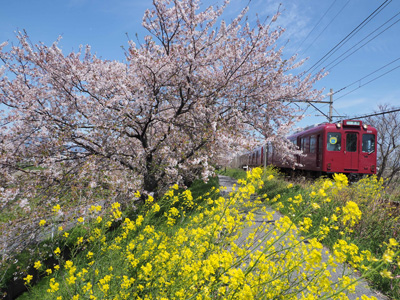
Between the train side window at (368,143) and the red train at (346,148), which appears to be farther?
the train side window at (368,143)

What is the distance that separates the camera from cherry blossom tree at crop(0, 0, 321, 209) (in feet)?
17.3

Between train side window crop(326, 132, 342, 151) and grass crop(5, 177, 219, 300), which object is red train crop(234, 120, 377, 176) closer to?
train side window crop(326, 132, 342, 151)

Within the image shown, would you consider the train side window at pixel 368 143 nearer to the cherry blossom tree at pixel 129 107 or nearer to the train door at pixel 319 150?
the train door at pixel 319 150

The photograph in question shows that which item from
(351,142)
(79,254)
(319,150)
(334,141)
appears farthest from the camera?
(319,150)

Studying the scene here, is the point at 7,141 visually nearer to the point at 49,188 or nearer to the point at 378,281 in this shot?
the point at 49,188

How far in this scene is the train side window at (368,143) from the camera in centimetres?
1151

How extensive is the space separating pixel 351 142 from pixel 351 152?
0.47 metres

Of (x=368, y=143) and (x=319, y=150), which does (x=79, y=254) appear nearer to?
(x=319, y=150)

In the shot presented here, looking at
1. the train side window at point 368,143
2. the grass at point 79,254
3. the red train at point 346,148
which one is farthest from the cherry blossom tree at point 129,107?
the train side window at point 368,143

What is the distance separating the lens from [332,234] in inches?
193

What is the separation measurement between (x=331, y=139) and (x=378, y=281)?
8.81 meters

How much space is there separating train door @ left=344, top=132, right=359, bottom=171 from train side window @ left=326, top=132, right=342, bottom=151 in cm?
40

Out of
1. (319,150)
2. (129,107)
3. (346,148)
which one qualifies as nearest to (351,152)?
(346,148)

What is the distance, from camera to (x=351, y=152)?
448 inches
